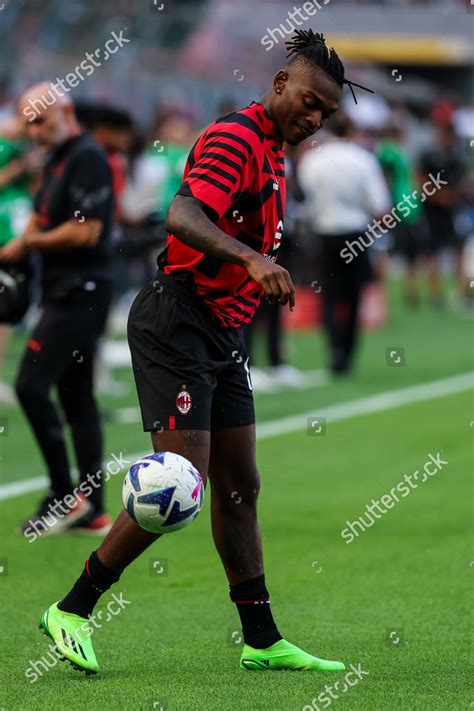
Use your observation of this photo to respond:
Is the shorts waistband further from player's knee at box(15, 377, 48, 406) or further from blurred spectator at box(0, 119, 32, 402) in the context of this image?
blurred spectator at box(0, 119, 32, 402)

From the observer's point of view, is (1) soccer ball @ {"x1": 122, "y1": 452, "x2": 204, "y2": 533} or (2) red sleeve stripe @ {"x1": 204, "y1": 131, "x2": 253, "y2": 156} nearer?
(1) soccer ball @ {"x1": 122, "y1": 452, "x2": 204, "y2": 533}

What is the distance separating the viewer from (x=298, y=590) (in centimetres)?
689

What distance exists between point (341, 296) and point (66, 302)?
7583 millimetres

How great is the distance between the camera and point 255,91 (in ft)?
80.8

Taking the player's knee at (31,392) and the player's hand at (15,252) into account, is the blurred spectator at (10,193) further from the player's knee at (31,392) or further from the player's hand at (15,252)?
the player's knee at (31,392)

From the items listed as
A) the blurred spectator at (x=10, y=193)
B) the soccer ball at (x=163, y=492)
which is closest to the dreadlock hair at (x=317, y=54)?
the soccer ball at (x=163, y=492)

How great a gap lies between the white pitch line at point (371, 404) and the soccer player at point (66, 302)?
5.09ft

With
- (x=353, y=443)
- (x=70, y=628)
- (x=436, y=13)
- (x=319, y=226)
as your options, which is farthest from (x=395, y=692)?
(x=436, y=13)

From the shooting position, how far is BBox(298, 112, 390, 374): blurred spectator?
15.1 m

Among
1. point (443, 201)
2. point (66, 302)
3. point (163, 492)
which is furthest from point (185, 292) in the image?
point (443, 201)

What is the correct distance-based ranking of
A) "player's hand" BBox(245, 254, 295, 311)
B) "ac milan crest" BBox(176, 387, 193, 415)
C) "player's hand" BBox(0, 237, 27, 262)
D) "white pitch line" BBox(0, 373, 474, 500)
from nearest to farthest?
1. "player's hand" BBox(245, 254, 295, 311)
2. "ac milan crest" BBox(176, 387, 193, 415)
3. "player's hand" BBox(0, 237, 27, 262)
4. "white pitch line" BBox(0, 373, 474, 500)

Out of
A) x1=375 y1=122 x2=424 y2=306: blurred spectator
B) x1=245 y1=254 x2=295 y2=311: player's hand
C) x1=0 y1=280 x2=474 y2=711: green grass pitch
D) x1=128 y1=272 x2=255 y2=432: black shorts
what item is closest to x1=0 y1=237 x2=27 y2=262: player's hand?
x1=0 y1=280 x2=474 y2=711: green grass pitch

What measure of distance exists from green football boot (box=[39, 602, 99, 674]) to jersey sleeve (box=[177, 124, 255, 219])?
61.2 inches

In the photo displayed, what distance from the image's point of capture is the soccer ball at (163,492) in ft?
16.3
